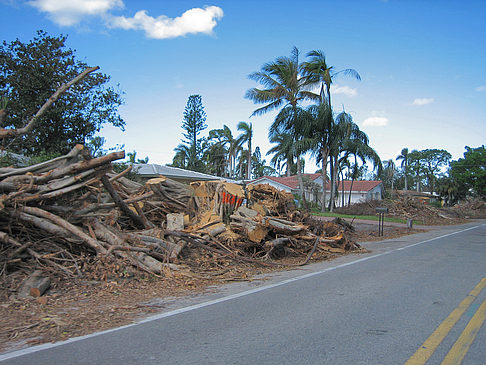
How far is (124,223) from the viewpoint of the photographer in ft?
34.7

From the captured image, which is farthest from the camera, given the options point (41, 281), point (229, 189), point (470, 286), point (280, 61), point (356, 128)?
point (356, 128)

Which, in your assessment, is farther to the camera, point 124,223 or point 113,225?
point 124,223

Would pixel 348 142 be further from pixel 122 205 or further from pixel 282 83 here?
pixel 122 205

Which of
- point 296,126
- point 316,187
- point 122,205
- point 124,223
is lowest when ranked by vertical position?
point 124,223

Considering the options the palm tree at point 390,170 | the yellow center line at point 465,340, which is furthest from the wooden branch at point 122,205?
the palm tree at point 390,170

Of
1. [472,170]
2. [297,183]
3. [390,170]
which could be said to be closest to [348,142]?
[297,183]

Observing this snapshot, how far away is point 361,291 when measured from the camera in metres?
7.29

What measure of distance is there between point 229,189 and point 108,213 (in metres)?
4.49

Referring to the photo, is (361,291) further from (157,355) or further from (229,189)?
(229,189)

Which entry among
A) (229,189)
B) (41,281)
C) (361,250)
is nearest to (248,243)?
(229,189)

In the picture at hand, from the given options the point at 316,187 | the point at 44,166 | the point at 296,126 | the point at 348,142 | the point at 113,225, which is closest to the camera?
the point at 44,166

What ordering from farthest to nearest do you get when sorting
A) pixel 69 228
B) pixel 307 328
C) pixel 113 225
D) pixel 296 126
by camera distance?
pixel 296 126 < pixel 113 225 < pixel 69 228 < pixel 307 328

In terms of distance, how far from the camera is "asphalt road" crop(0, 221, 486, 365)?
163 inches

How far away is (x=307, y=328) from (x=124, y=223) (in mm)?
6792
